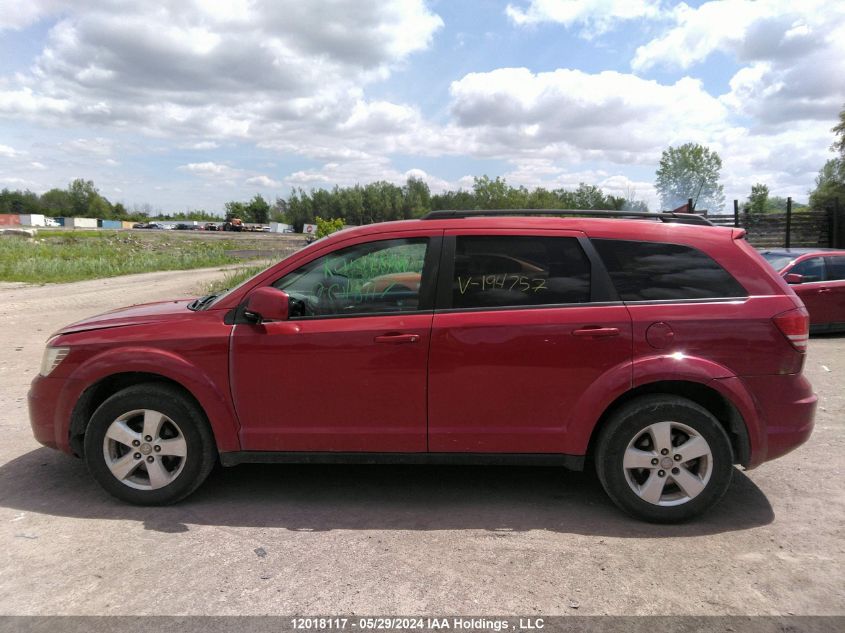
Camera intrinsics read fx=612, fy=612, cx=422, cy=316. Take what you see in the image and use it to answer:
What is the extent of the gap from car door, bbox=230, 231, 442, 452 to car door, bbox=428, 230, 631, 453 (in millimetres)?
136

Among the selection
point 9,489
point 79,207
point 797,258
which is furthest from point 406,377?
point 79,207

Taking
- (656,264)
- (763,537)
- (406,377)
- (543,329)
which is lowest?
(763,537)

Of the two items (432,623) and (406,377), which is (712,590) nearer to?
(432,623)

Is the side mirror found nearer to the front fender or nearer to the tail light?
the front fender

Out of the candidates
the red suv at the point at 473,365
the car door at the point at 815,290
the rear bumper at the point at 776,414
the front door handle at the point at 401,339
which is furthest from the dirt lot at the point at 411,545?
the car door at the point at 815,290

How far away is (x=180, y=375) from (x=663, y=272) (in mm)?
3080

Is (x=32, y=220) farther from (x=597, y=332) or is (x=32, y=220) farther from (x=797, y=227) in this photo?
(x=597, y=332)

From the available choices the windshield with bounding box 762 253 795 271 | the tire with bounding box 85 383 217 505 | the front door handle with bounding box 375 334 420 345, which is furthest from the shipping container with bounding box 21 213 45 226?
the front door handle with bounding box 375 334 420 345

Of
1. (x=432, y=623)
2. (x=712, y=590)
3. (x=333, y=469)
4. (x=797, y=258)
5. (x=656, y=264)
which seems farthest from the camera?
(x=797, y=258)

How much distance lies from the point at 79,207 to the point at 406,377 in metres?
174

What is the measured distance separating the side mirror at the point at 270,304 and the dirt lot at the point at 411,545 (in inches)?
49.6

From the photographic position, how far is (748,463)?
Answer: 3.74 meters

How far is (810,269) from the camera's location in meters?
10.4

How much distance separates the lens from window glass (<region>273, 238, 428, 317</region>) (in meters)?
3.93
